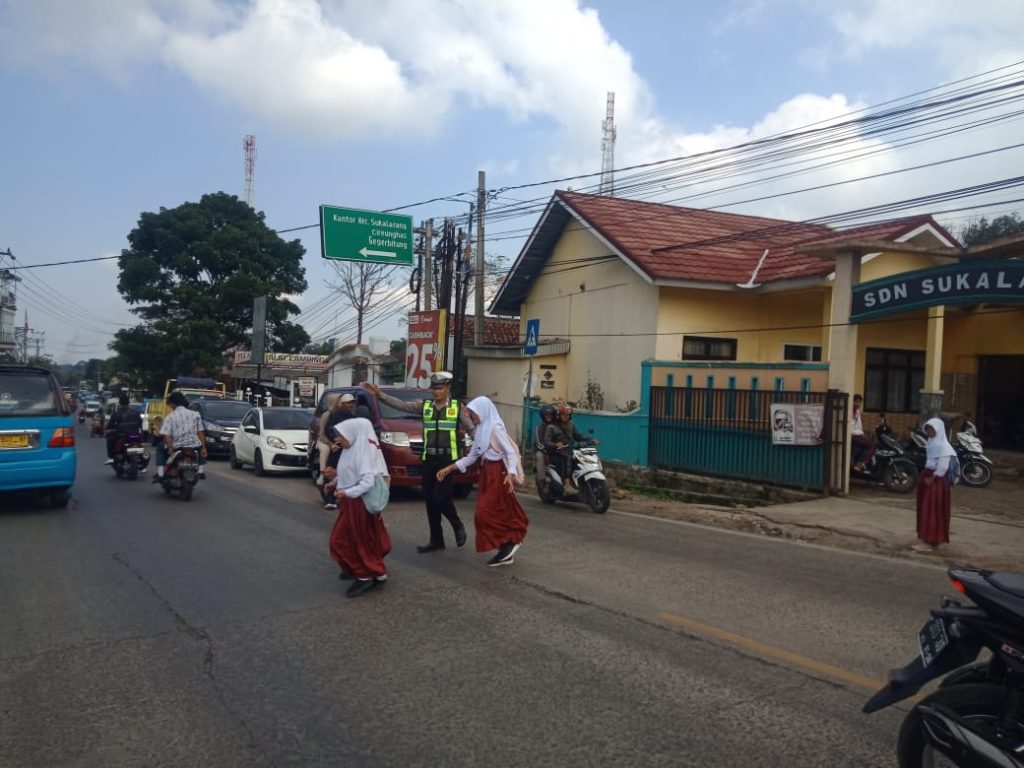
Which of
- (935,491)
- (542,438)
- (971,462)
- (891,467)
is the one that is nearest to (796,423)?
(891,467)

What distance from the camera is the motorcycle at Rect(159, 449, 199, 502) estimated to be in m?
13.2

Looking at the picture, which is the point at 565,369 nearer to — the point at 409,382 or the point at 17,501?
the point at 409,382

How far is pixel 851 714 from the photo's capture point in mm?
4602

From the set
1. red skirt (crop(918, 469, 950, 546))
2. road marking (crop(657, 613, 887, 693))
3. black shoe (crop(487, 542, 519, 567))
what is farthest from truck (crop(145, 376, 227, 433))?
road marking (crop(657, 613, 887, 693))

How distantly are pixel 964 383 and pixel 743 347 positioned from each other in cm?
477

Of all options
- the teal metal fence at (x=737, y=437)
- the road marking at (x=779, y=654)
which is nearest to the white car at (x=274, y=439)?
Result: the teal metal fence at (x=737, y=437)

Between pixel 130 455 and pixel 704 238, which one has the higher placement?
pixel 704 238

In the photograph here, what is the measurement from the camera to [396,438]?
44.5 ft

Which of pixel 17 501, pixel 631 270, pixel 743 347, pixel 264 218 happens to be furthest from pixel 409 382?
pixel 264 218

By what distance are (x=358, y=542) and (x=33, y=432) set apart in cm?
624

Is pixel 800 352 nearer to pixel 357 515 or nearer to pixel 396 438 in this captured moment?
pixel 396 438

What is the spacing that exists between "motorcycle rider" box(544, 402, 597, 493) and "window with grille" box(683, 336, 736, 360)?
299 inches

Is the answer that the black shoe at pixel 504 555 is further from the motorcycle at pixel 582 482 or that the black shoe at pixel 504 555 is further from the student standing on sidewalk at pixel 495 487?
the motorcycle at pixel 582 482

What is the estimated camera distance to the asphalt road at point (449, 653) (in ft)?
13.9
